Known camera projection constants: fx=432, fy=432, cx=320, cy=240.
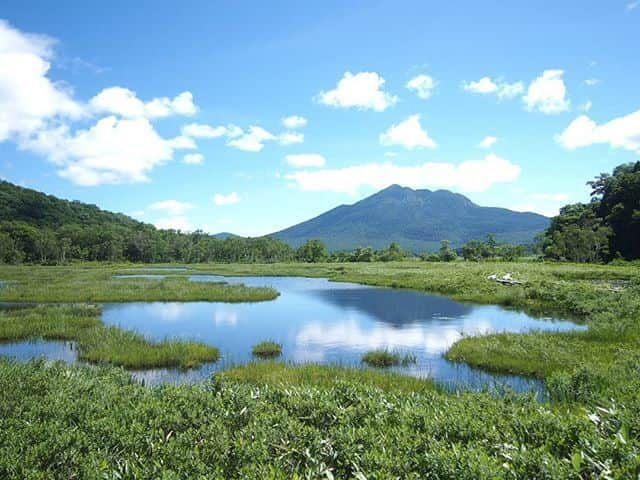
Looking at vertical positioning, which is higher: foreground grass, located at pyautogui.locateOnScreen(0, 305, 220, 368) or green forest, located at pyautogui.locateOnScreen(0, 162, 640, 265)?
green forest, located at pyautogui.locateOnScreen(0, 162, 640, 265)

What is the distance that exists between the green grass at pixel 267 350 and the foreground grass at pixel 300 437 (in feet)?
32.6

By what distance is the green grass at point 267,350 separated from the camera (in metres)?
18.9

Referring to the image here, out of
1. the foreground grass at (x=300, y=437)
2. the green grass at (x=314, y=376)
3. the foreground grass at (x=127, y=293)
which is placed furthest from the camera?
the foreground grass at (x=127, y=293)

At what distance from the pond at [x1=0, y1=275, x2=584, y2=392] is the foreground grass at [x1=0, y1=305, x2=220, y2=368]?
2.78 ft

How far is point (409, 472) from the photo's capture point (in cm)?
566

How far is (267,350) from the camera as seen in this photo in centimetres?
1922

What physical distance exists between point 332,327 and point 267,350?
295 inches

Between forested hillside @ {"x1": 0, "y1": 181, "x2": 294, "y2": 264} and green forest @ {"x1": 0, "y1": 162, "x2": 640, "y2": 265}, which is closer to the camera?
green forest @ {"x1": 0, "y1": 162, "x2": 640, "y2": 265}

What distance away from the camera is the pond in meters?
16.5

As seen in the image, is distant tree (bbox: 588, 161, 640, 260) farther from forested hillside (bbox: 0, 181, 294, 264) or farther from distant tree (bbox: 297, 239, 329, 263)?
forested hillside (bbox: 0, 181, 294, 264)

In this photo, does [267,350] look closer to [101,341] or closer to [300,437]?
[101,341]

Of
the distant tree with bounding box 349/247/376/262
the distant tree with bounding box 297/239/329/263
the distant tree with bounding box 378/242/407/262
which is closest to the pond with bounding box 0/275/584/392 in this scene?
the distant tree with bounding box 378/242/407/262

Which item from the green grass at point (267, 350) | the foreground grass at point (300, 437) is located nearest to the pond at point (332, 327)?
the green grass at point (267, 350)

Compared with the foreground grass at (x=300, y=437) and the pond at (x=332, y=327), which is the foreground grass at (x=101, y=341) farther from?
the foreground grass at (x=300, y=437)
